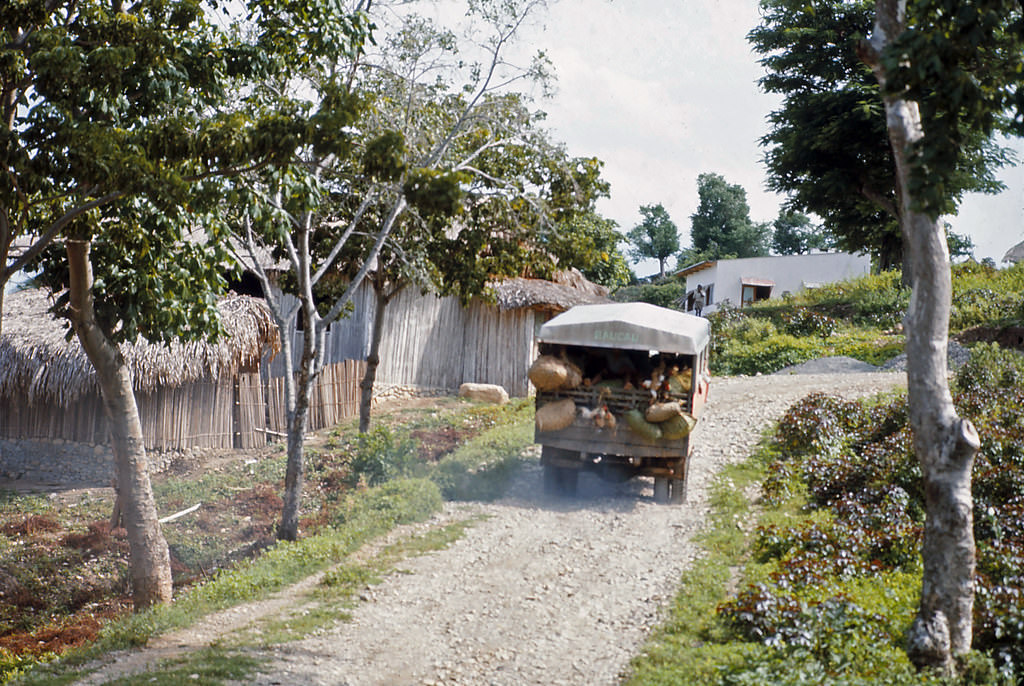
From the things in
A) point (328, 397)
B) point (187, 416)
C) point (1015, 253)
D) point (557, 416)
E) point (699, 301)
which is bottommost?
point (187, 416)

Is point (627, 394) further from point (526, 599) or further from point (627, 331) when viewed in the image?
point (526, 599)

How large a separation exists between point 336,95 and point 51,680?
5290mm

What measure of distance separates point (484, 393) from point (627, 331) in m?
10.6

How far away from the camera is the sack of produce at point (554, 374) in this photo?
11.2m

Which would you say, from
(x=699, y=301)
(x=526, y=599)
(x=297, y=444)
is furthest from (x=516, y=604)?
(x=699, y=301)

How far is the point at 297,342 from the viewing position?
22.0 metres

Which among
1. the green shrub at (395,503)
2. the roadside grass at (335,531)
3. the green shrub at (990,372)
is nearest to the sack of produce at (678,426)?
the roadside grass at (335,531)

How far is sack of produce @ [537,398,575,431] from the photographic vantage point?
11.2 meters

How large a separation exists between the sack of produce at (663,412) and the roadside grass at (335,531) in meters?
2.69

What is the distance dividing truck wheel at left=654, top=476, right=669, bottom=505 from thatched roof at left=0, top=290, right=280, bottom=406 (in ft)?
28.0

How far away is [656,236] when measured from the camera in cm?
6419

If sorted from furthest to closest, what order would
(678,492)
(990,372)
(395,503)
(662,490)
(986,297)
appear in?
(986,297) → (990,372) → (662,490) → (678,492) → (395,503)

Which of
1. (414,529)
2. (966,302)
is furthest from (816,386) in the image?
(414,529)

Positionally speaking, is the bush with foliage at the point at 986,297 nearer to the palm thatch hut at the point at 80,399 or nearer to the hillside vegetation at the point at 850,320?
the hillside vegetation at the point at 850,320
